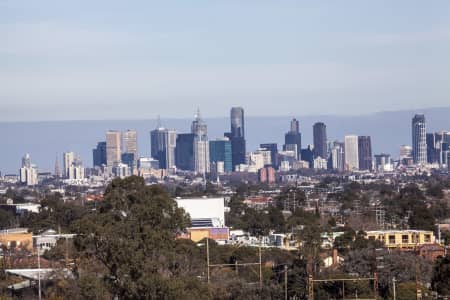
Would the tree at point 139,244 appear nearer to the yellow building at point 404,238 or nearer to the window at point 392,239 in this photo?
the yellow building at point 404,238

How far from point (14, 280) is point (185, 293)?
999 centimetres

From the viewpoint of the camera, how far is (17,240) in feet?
167

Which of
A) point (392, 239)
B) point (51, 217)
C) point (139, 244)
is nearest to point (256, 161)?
point (51, 217)

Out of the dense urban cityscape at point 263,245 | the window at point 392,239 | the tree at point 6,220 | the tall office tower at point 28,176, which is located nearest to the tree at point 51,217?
the dense urban cityscape at point 263,245

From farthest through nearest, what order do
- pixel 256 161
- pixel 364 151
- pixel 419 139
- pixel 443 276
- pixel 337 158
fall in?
pixel 256 161
pixel 364 151
pixel 337 158
pixel 419 139
pixel 443 276

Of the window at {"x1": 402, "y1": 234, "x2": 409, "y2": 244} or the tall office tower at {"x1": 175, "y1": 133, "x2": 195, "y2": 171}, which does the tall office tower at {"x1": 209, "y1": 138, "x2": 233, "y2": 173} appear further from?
the window at {"x1": 402, "y1": 234, "x2": 409, "y2": 244}

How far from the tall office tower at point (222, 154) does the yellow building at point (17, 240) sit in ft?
466

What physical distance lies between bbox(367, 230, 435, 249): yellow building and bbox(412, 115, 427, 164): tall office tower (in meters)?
141

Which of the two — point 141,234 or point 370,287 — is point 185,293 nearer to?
point 141,234

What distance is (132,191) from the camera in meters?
27.3

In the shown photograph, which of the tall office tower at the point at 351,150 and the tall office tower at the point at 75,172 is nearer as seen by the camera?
the tall office tower at the point at 75,172

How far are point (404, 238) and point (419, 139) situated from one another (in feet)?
469

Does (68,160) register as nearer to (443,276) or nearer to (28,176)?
(28,176)

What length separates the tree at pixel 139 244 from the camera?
2466cm
